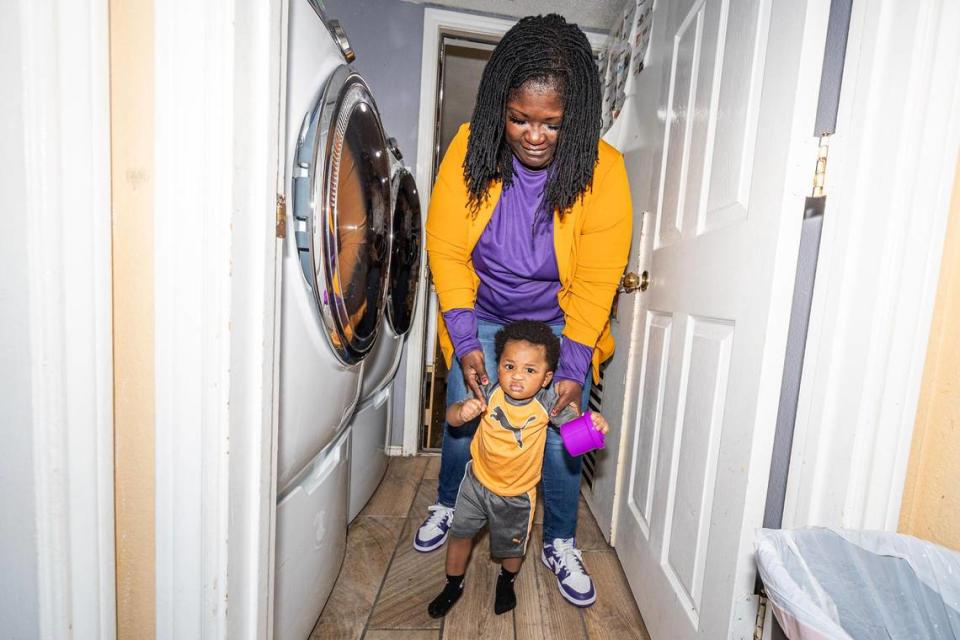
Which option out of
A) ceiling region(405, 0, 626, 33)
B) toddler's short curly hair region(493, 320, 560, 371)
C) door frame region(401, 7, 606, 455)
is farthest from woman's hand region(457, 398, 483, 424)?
ceiling region(405, 0, 626, 33)

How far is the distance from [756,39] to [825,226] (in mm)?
388

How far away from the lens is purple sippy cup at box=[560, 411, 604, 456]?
39.2 inches

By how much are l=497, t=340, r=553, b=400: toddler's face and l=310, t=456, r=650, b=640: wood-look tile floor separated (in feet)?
1.84

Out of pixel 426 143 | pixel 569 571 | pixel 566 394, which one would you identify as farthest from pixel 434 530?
pixel 426 143

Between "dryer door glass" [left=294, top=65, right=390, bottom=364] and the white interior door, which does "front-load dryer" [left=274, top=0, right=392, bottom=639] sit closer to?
"dryer door glass" [left=294, top=65, right=390, bottom=364]

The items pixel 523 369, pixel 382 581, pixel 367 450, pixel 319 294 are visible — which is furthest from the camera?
pixel 367 450

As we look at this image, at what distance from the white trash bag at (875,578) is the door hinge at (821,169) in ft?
1.53

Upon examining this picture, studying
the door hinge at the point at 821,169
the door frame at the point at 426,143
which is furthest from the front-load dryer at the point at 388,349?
the door hinge at the point at 821,169

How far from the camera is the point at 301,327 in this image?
2.34 feet

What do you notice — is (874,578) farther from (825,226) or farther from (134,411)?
(134,411)

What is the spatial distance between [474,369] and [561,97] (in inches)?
26.3

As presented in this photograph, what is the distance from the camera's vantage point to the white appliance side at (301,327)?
0.65 meters

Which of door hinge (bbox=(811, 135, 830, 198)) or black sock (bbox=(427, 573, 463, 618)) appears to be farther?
black sock (bbox=(427, 573, 463, 618))

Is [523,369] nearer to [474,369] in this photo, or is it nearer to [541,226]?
[474,369]
